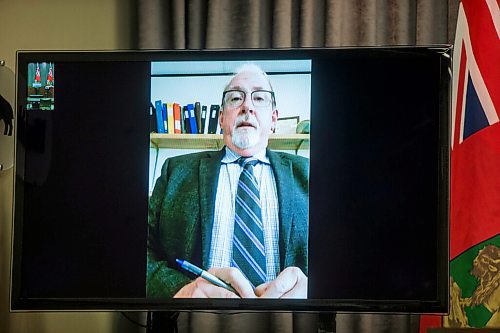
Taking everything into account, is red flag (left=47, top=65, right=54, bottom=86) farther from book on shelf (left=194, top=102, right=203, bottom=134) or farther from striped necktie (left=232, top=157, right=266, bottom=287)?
striped necktie (left=232, top=157, right=266, bottom=287)

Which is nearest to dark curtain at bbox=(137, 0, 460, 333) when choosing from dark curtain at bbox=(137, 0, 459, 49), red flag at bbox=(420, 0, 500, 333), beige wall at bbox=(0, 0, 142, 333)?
dark curtain at bbox=(137, 0, 459, 49)

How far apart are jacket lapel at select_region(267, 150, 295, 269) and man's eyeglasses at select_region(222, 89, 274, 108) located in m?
0.11

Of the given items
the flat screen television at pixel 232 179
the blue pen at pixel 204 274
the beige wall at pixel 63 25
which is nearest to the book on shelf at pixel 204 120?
the flat screen television at pixel 232 179

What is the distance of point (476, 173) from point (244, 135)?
504 mm

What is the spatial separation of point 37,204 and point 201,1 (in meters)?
0.89

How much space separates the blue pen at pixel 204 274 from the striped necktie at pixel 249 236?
0.15 ft

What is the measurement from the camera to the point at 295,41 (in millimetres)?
2051

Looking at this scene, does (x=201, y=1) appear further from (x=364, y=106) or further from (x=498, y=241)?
(x=498, y=241)

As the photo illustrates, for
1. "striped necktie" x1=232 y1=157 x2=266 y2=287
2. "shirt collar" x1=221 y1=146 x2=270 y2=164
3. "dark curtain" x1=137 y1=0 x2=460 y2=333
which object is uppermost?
"dark curtain" x1=137 y1=0 x2=460 y2=333

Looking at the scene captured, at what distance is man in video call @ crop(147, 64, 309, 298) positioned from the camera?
1415 mm

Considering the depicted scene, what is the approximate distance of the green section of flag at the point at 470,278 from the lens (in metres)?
1.39

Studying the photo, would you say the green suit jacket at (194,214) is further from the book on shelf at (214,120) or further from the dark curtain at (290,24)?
the dark curtain at (290,24)

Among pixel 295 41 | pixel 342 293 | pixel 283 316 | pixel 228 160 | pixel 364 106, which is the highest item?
pixel 295 41

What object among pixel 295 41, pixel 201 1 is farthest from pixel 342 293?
pixel 201 1
